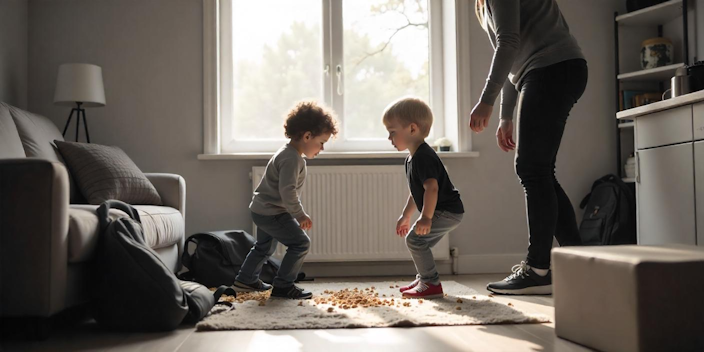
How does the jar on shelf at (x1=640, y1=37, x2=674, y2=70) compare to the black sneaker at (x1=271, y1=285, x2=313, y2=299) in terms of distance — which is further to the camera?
the jar on shelf at (x1=640, y1=37, x2=674, y2=70)

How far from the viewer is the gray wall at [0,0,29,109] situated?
3.37 m

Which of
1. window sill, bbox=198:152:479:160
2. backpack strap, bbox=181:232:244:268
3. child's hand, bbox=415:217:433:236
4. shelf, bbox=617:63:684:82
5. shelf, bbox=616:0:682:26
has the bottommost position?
backpack strap, bbox=181:232:244:268

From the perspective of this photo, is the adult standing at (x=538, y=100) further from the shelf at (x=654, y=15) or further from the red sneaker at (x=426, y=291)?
the shelf at (x=654, y=15)

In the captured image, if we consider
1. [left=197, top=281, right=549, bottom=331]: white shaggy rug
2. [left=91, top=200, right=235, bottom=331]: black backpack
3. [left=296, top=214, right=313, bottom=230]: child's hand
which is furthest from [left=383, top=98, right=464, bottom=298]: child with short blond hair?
[left=91, top=200, right=235, bottom=331]: black backpack

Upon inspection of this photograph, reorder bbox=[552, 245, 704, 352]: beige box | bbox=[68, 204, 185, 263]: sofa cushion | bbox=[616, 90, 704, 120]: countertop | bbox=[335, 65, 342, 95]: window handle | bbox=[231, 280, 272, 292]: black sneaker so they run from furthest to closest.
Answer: bbox=[335, 65, 342, 95]: window handle
bbox=[231, 280, 272, 292]: black sneaker
bbox=[616, 90, 704, 120]: countertop
bbox=[68, 204, 185, 263]: sofa cushion
bbox=[552, 245, 704, 352]: beige box

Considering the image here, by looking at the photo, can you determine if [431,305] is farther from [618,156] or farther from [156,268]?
[618,156]

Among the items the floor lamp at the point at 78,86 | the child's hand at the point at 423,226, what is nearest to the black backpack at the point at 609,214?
the child's hand at the point at 423,226

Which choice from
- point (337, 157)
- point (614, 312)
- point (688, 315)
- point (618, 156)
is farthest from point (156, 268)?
point (618, 156)

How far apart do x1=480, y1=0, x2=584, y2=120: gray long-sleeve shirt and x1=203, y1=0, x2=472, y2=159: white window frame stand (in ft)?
4.00

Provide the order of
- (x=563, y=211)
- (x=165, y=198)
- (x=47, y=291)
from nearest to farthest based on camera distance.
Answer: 1. (x=47, y=291)
2. (x=563, y=211)
3. (x=165, y=198)

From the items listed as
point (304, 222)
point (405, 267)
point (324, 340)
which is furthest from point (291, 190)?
point (405, 267)

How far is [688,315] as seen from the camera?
1.37 m

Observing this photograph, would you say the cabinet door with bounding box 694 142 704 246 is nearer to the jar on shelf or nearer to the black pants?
the black pants

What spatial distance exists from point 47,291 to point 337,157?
2.10m
